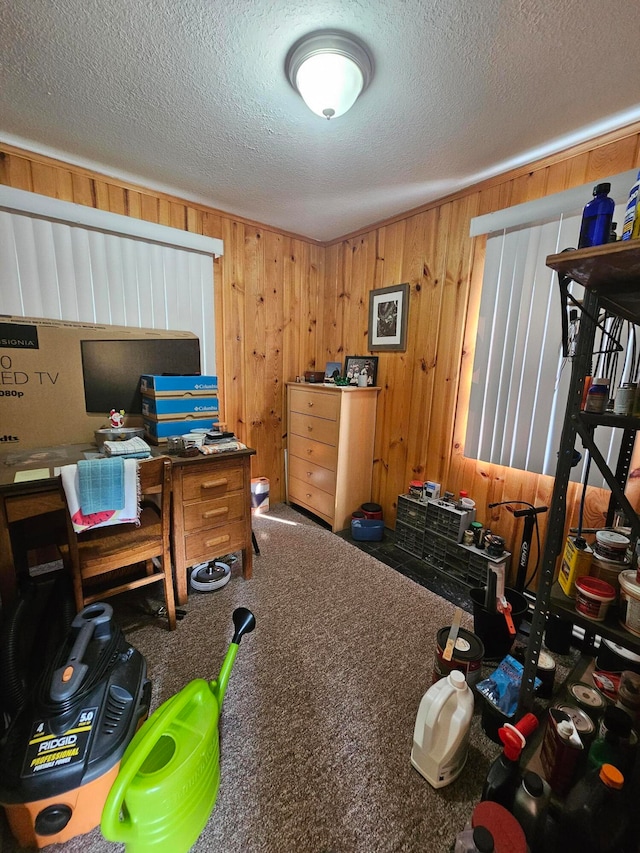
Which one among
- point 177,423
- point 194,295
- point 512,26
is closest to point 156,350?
point 194,295

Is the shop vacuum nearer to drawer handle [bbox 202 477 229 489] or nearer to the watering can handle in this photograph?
the watering can handle

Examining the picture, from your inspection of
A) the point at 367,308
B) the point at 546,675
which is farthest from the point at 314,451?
the point at 546,675

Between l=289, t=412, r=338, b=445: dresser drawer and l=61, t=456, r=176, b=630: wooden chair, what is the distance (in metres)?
1.34

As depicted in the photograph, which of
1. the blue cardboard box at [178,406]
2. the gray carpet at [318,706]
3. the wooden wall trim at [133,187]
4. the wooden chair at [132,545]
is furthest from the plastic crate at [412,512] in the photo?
the wooden wall trim at [133,187]

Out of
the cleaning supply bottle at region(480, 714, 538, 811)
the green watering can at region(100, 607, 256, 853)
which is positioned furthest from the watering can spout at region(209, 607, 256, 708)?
the cleaning supply bottle at region(480, 714, 538, 811)

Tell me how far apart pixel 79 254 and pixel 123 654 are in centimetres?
221

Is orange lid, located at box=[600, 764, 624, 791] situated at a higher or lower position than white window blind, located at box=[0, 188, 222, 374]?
lower

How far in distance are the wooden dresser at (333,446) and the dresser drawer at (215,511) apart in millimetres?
947

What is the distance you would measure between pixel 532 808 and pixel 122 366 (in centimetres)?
268

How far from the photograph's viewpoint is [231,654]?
3.53 feet

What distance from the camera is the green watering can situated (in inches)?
30.5

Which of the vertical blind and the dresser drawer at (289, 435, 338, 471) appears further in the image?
the dresser drawer at (289, 435, 338, 471)

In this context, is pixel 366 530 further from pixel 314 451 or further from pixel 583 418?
pixel 583 418

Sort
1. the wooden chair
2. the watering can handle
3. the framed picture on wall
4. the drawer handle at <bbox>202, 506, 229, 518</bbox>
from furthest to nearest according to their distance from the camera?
Result: the framed picture on wall < the drawer handle at <bbox>202, 506, 229, 518</bbox> < the wooden chair < the watering can handle
